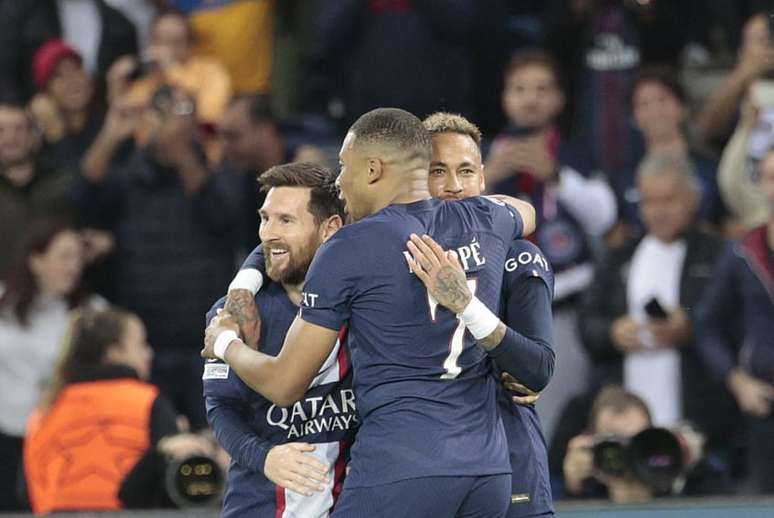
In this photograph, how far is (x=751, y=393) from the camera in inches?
297

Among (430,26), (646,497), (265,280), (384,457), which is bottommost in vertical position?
(646,497)

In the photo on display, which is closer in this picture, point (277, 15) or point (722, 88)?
point (722, 88)

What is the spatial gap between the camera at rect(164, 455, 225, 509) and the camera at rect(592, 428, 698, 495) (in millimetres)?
1466

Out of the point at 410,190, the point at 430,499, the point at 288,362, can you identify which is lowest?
the point at 430,499

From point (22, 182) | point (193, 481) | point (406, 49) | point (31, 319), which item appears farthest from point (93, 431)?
point (406, 49)

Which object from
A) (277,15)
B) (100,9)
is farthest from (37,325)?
(277,15)

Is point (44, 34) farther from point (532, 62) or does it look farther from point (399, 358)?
point (399, 358)

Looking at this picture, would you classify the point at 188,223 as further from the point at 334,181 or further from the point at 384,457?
the point at 384,457

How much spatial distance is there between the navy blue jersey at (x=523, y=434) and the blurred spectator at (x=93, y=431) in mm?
2271

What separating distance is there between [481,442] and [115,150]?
5.01 metres

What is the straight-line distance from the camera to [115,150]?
930cm

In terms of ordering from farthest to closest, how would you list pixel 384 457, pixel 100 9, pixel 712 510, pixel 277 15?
pixel 277 15
pixel 100 9
pixel 712 510
pixel 384 457

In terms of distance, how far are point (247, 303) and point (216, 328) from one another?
15cm

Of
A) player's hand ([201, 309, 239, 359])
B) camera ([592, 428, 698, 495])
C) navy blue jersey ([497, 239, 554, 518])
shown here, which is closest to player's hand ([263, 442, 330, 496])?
player's hand ([201, 309, 239, 359])
